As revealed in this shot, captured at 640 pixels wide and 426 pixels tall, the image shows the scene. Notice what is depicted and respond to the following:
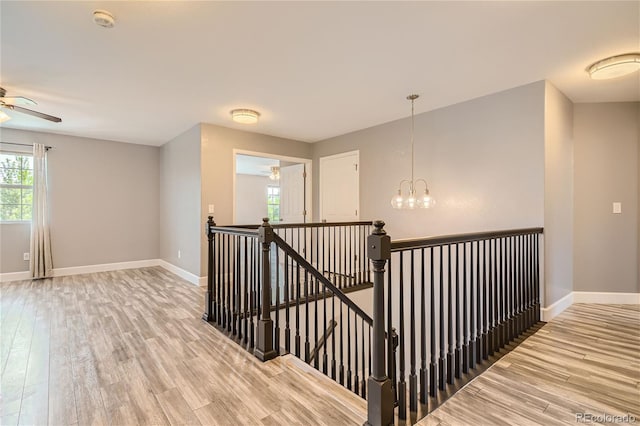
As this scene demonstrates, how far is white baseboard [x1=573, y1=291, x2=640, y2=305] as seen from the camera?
12.7 ft

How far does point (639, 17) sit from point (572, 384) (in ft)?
8.57

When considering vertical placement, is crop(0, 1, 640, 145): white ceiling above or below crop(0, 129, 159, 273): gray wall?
above

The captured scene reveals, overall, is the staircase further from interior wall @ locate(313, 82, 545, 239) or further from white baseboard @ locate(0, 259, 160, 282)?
white baseboard @ locate(0, 259, 160, 282)

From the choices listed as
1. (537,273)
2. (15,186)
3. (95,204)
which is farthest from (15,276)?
(537,273)

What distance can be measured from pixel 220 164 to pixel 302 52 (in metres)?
2.77

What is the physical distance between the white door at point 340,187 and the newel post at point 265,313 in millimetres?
3049

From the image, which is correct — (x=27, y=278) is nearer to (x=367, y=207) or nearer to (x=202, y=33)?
(x=202, y=33)

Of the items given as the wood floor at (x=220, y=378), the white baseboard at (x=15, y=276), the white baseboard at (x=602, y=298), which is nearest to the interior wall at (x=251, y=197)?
the white baseboard at (x=15, y=276)

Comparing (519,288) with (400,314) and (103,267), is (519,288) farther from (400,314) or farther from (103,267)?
(103,267)

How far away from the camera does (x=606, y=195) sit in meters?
3.95

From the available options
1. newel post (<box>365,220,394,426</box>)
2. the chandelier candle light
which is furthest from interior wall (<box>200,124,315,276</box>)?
newel post (<box>365,220,394,426</box>)

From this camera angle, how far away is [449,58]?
2736mm

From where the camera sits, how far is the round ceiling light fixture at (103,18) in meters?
2.05

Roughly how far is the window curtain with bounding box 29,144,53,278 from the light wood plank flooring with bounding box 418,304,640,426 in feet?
20.9
